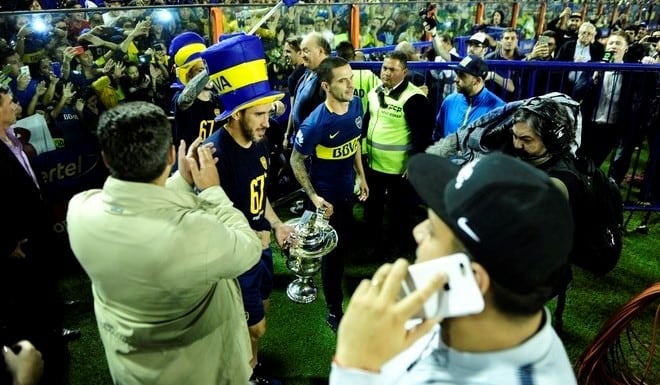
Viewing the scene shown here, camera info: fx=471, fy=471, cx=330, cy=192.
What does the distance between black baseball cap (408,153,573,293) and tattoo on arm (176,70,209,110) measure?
99.2 inches

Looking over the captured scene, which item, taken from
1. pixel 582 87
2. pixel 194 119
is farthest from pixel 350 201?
pixel 582 87

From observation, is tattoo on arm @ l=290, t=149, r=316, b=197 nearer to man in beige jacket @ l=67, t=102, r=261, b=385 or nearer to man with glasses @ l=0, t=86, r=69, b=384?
man in beige jacket @ l=67, t=102, r=261, b=385

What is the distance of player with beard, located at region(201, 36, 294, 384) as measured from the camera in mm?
2598

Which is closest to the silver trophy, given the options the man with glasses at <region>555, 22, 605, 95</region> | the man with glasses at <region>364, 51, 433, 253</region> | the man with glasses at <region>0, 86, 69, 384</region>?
the man with glasses at <region>364, 51, 433, 253</region>

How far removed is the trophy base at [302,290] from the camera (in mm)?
4059

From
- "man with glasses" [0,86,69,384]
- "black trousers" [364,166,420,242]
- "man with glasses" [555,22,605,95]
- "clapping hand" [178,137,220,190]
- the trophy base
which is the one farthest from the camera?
"man with glasses" [555,22,605,95]

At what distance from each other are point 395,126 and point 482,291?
3.42m

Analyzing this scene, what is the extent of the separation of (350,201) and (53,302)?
8.33 feet

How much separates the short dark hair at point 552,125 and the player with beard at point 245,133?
4.86ft

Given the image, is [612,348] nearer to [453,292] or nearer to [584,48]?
[453,292]

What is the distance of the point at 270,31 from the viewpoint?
6723 millimetres

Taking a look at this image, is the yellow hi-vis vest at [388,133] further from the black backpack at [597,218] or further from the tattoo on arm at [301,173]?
the black backpack at [597,218]

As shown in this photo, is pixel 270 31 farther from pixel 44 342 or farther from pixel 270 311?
pixel 44 342

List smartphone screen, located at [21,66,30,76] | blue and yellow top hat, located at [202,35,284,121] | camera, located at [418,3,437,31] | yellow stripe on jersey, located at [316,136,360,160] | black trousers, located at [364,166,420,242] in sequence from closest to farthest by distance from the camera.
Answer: blue and yellow top hat, located at [202,35,284,121], yellow stripe on jersey, located at [316,136,360,160], smartphone screen, located at [21,66,30,76], black trousers, located at [364,166,420,242], camera, located at [418,3,437,31]
